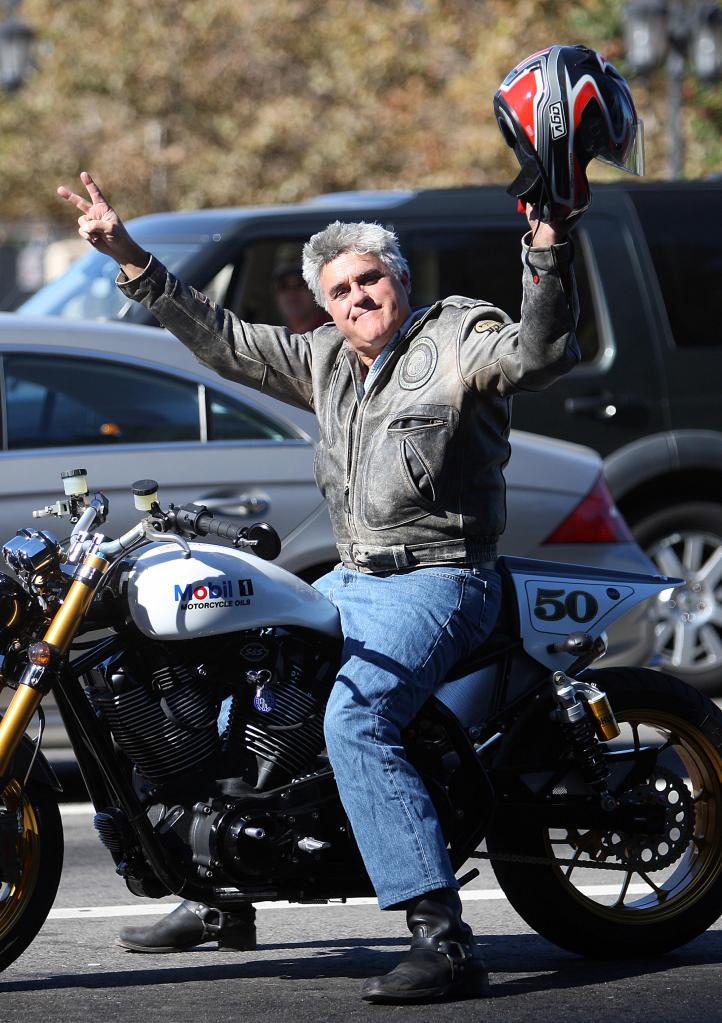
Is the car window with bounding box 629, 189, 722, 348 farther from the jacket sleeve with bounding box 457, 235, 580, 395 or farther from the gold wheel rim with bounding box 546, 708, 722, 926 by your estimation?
the jacket sleeve with bounding box 457, 235, 580, 395

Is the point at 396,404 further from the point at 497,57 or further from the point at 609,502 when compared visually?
the point at 497,57

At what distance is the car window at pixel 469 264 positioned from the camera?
859 centimetres

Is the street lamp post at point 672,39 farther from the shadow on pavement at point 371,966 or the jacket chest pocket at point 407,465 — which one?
the jacket chest pocket at point 407,465

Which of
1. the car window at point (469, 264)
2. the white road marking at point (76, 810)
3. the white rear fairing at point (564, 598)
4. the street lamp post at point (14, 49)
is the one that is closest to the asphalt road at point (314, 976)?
the white rear fairing at point (564, 598)

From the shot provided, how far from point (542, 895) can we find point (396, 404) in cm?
126

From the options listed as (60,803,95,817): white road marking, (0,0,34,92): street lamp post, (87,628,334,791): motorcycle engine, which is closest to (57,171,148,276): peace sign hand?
(87,628,334,791): motorcycle engine

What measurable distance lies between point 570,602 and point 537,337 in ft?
2.73

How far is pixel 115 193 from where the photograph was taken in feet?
105

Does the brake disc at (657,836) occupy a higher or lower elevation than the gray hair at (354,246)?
lower

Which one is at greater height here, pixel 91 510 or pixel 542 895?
pixel 91 510

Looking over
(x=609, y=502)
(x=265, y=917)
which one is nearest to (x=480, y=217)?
(x=609, y=502)

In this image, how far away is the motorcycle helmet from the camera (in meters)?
3.86

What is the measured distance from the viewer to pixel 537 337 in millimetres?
3914

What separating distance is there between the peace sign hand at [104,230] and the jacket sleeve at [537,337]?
36.8 inches
